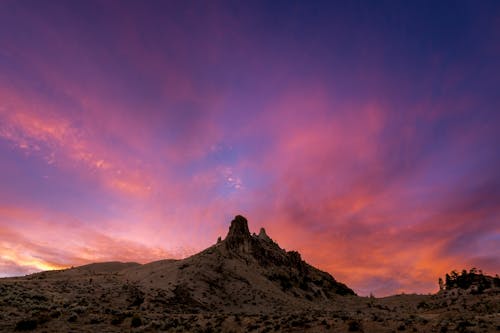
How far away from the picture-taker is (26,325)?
94.6ft

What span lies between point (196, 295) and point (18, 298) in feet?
120

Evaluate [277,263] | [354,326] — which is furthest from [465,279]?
[354,326]

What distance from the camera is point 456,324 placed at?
86.8 feet

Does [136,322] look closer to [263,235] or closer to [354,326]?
[354,326]

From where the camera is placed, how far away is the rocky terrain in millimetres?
30062

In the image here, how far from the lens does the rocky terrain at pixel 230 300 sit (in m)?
30.1

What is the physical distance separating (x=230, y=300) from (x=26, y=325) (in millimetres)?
51546

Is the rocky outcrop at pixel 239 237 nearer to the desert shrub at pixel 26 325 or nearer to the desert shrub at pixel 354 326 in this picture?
the desert shrub at pixel 26 325

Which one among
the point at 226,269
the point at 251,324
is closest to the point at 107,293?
the point at 251,324

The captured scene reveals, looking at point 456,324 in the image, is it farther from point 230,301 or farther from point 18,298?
point 230,301

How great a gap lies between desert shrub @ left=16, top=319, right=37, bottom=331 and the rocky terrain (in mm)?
74

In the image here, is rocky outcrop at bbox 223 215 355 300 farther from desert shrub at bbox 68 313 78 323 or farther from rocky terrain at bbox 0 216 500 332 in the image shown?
desert shrub at bbox 68 313 78 323

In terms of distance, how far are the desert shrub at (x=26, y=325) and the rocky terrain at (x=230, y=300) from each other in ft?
0.24

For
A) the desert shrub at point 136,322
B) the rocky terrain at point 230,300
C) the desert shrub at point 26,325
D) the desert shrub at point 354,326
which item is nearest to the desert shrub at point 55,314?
the rocky terrain at point 230,300
